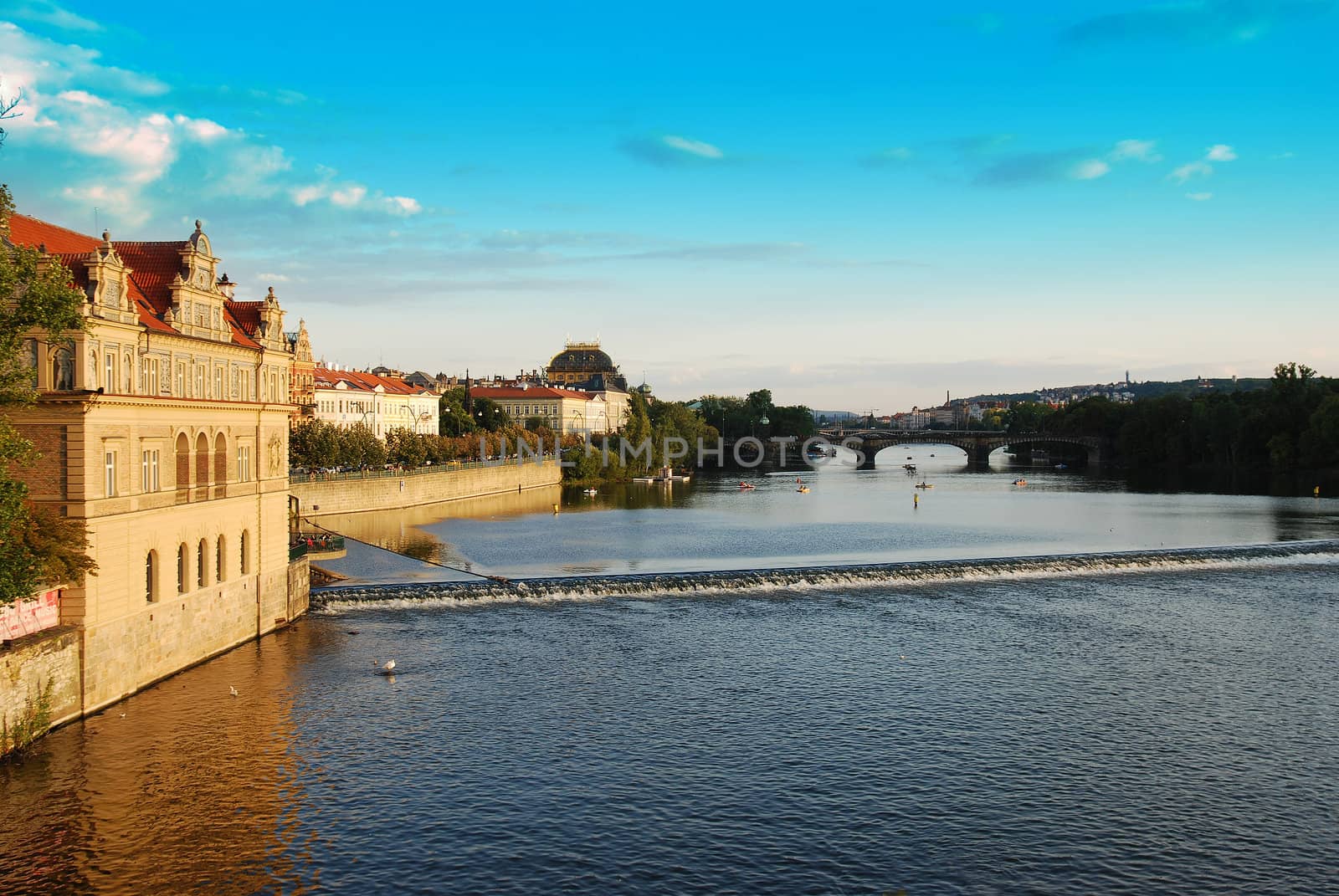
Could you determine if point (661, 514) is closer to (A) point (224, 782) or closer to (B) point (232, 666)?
(B) point (232, 666)

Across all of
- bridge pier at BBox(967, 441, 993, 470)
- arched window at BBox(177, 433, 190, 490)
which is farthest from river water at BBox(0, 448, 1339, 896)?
bridge pier at BBox(967, 441, 993, 470)

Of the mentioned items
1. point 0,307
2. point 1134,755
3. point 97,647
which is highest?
point 0,307

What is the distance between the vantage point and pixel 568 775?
76.2ft

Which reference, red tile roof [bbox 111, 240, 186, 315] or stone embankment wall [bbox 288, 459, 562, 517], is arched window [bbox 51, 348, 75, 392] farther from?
stone embankment wall [bbox 288, 459, 562, 517]

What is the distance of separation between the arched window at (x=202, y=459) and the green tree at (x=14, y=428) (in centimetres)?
773

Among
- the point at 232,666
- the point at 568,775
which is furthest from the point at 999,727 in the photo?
the point at 232,666

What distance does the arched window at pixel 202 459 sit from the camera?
1254 inches

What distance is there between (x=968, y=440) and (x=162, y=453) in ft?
521

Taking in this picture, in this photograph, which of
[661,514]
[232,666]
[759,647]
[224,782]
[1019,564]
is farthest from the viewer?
[661,514]

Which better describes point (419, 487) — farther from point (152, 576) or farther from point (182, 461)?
point (152, 576)

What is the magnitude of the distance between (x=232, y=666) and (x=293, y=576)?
698 centimetres

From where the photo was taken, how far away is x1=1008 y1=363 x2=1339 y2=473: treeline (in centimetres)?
12075

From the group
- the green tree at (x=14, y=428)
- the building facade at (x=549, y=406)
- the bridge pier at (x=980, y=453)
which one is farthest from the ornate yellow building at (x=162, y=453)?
the bridge pier at (x=980, y=453)

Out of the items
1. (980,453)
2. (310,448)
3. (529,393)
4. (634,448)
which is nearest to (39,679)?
(310,448)
